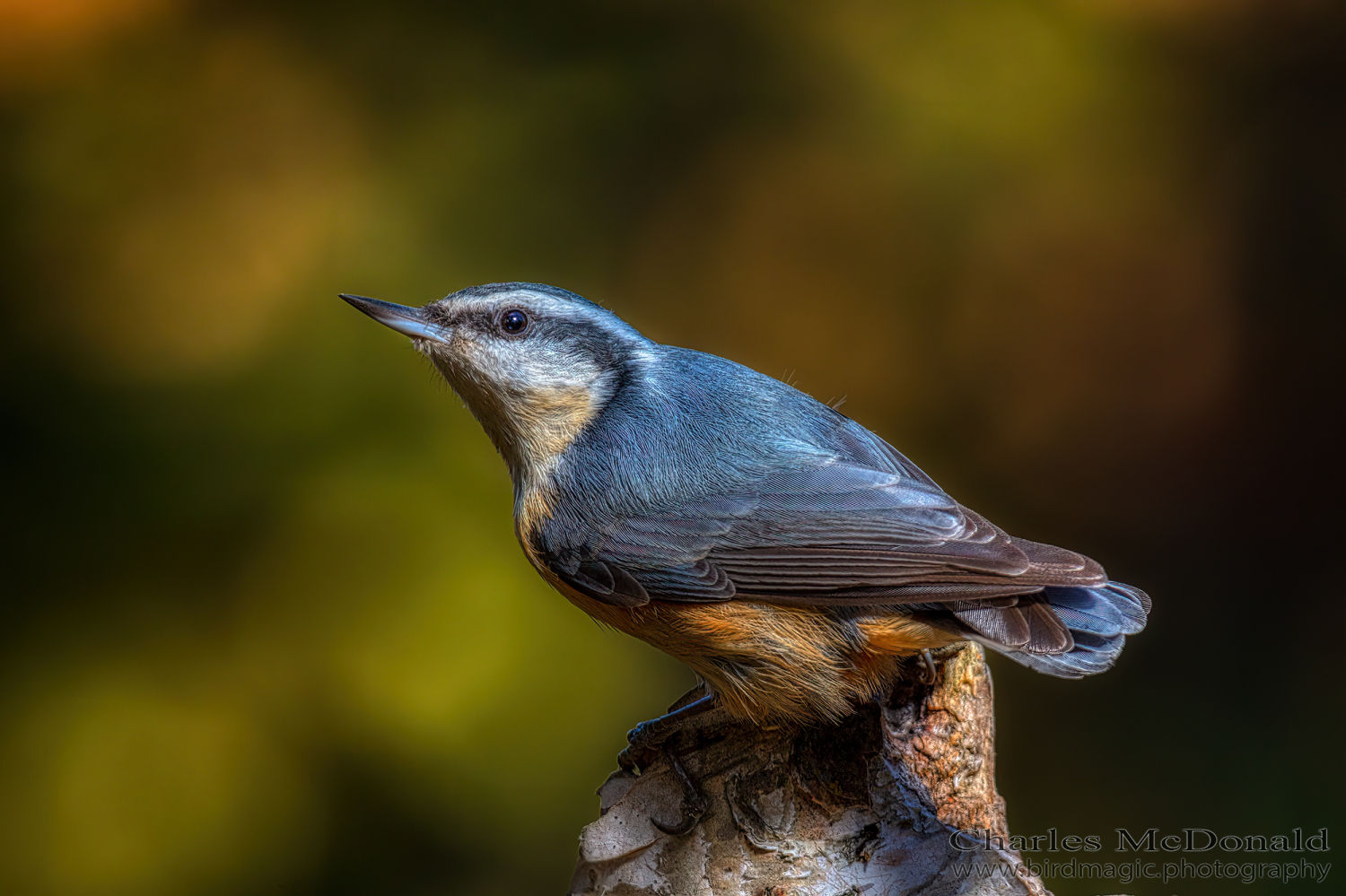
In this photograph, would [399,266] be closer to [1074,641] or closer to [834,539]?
[834,539]

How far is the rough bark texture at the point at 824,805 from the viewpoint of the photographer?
200cm

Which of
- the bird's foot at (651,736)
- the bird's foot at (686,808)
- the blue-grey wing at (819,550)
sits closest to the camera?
the blue-grey wing at (819,550)

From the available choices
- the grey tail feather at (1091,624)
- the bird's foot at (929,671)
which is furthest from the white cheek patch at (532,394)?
the grey tail feather at (1091,624)

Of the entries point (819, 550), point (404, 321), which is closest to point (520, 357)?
point (404, 321)

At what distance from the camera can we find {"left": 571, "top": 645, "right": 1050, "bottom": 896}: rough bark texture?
1998 mm

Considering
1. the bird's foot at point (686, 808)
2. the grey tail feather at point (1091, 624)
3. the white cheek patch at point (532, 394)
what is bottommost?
the bird's foot at point (686, 808)

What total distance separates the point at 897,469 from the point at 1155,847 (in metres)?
1.57

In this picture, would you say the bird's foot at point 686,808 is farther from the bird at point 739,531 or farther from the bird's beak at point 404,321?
the bird's beak at point 404,321

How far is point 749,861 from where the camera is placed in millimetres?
2064

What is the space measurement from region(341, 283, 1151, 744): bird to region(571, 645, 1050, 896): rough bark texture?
70mm

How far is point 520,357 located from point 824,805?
105cm

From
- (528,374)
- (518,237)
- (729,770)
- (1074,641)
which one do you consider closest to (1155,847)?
(1074,641)

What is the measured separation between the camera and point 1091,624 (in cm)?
204

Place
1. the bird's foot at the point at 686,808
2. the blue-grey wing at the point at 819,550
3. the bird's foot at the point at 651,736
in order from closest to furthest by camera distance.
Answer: the blue-grey wing at the point at 819,550, the bird's foot at the point at 686,808, the bird's foot at the point at 651,736
